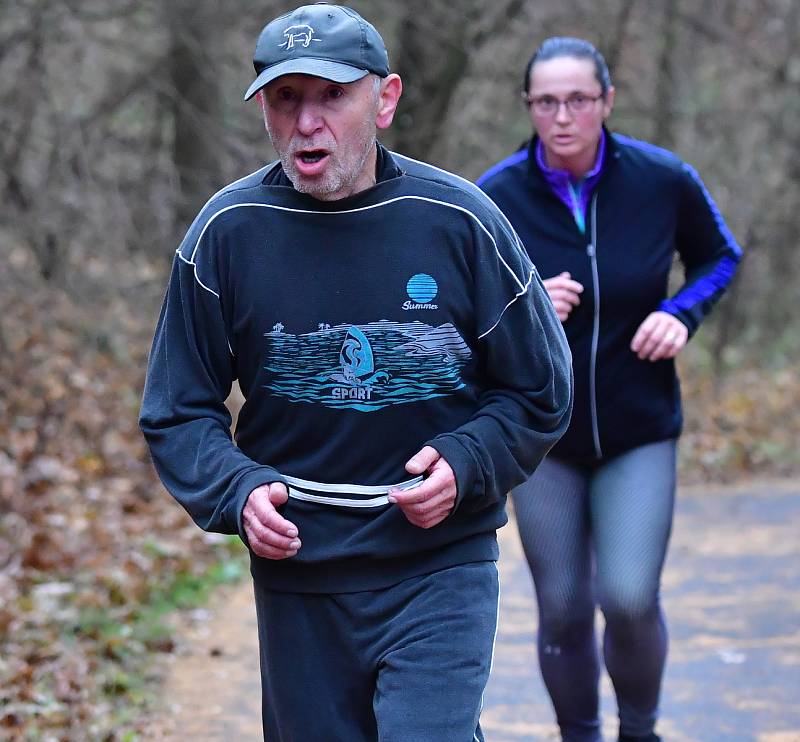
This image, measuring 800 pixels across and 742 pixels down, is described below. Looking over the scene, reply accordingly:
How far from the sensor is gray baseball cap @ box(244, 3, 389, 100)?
3.23m

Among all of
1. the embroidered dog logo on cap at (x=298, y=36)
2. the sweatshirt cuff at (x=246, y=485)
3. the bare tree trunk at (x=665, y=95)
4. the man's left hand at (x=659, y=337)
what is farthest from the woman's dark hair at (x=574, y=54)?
the bare tree trunk at (x=665, y=95)

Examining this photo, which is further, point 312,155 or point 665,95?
point 665,95

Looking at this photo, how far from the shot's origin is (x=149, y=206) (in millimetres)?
12898

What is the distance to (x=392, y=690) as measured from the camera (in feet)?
10.8

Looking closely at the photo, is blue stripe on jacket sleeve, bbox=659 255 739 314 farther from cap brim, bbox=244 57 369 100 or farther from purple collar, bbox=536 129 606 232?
cap brim, bbox=244 57 369 100

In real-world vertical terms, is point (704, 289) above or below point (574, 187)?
below

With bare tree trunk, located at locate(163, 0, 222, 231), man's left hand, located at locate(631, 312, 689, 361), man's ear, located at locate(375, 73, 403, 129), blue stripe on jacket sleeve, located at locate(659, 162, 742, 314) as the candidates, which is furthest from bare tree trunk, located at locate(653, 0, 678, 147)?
man's ear, located at locate(375, 73, 403, 129)

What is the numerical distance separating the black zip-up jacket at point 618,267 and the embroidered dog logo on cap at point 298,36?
1.80 m

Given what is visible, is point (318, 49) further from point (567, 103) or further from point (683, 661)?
point (683, 661)

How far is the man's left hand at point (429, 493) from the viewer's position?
322cm

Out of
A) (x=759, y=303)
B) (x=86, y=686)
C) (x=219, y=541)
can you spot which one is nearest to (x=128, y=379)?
(x=219, y=541)

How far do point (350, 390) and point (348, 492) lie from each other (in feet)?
0.77

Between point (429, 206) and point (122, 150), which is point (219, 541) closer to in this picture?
point (122, 150)

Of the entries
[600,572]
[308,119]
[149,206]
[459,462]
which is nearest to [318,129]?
[308,119]
